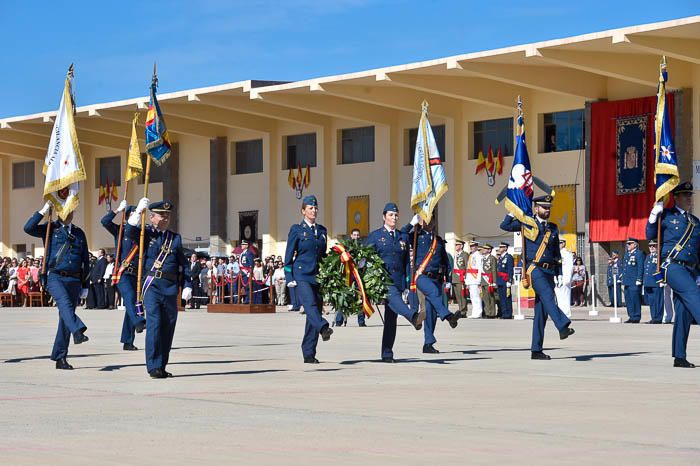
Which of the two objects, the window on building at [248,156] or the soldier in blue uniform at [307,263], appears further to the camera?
the window on building at [248,156]

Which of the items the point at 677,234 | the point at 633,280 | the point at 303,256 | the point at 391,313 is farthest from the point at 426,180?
the point at 633,280

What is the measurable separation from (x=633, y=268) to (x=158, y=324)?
59.9 feet

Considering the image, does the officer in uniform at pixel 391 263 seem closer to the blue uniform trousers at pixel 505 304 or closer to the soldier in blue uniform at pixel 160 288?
the soldier in blue uniform at pixel 160 288

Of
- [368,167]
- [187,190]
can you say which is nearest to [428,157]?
[368,167]

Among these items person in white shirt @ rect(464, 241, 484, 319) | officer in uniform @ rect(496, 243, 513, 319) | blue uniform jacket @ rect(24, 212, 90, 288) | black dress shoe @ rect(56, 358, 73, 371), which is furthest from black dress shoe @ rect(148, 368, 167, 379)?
person in white shirt @ rect(464, 241, 484, 319)

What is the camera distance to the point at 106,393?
12.3 meters

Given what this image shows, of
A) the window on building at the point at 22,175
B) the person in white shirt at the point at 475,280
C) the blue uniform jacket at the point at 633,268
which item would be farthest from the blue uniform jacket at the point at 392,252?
the window on building at the point at 22,175

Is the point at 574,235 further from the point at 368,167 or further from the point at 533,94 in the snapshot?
the point at 368,167

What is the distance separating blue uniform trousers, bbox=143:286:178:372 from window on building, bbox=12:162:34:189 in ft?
155

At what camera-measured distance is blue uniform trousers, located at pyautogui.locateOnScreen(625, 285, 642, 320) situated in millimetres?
29500

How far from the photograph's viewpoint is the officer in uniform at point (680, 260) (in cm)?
1493

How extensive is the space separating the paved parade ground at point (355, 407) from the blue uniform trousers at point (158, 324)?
346mm

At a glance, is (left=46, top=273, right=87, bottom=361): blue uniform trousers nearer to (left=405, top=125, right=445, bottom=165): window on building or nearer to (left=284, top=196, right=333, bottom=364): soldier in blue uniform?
(left=284, top=196, right=333, bottom=364): soldier in blue uniform

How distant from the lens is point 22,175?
199 ft
